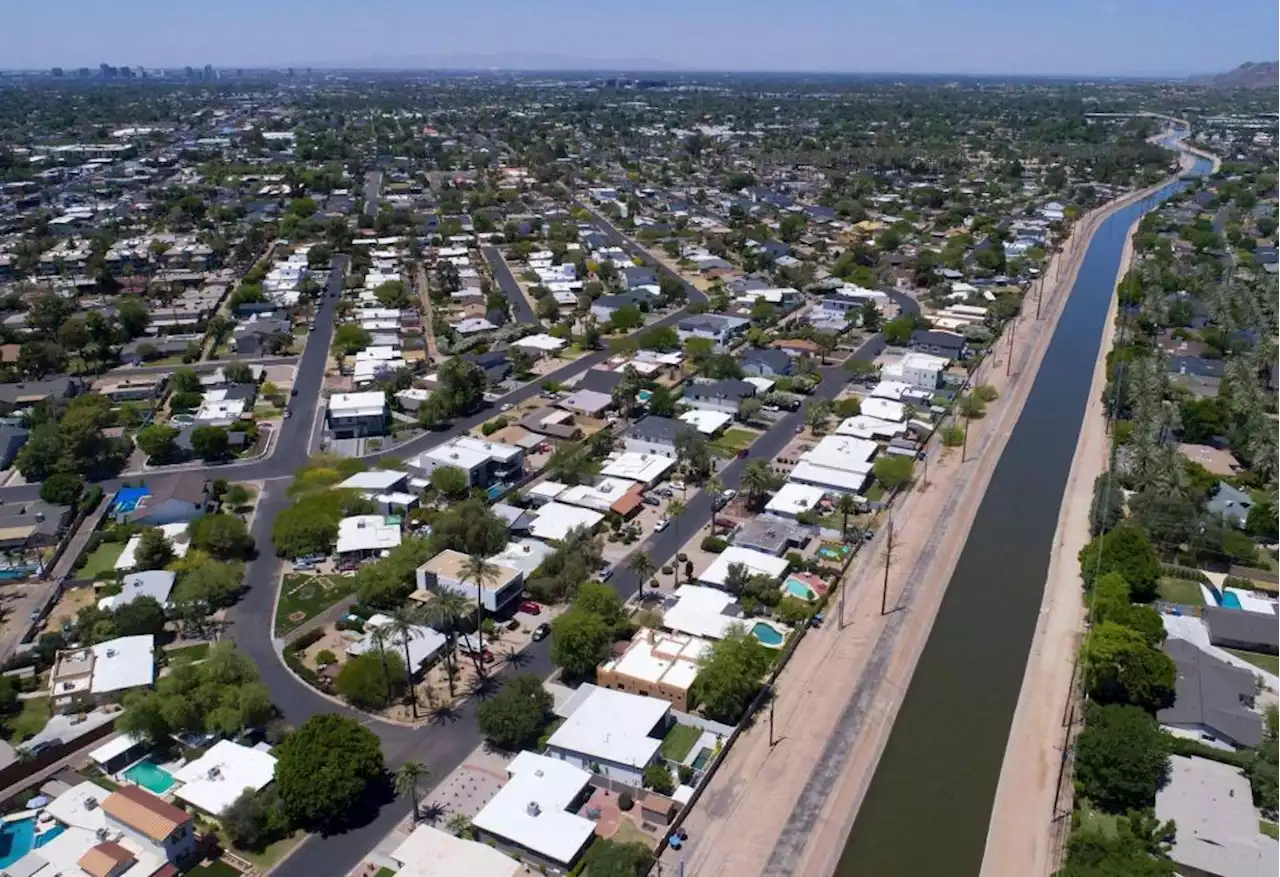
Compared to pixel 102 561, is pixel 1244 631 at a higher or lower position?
higher

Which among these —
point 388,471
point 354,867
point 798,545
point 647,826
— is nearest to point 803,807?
point 647,826

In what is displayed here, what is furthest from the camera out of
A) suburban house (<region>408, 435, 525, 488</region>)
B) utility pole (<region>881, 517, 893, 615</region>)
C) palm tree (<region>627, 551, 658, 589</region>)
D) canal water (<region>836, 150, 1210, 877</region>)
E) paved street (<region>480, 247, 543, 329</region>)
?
paved street (<region>480, 247, 543, 329</region>)

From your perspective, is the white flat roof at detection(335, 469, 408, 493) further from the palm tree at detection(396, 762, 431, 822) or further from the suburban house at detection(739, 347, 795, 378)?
the suburban house at detection(739, 347, 795, 378)

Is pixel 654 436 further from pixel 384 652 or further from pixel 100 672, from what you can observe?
pixel 100 672

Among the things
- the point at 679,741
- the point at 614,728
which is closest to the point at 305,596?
the point at 614,728

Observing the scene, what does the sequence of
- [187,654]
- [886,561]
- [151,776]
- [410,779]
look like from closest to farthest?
[410,779] → [151,776] → [187,654] → [886,561]

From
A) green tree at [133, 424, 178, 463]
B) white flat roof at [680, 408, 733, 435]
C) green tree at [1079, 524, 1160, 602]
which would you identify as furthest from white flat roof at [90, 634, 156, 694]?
green tree at [1079, 524, 1160, 602]

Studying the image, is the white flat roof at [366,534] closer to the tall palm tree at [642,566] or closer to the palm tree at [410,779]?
the tall palm tree at [642,566]
